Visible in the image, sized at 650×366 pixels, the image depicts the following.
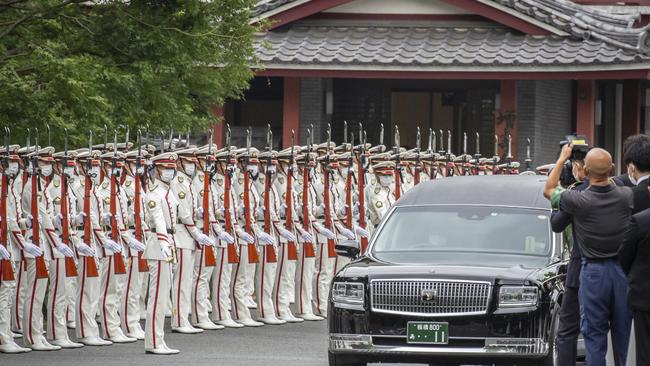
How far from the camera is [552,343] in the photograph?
13828mm

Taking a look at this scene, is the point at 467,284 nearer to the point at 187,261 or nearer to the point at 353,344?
the point at 353,344

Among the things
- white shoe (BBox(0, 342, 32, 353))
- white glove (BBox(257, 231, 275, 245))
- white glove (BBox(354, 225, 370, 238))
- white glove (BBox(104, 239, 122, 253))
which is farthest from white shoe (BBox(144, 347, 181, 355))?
white glove (BBox(354, 225, 370, 238))

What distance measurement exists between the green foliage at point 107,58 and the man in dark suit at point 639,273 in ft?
28.2

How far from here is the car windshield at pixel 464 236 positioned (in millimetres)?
14562

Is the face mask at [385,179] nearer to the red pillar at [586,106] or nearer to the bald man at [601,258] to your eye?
the red pillar at [586,106]

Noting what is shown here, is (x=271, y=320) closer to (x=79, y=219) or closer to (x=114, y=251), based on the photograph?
(x=114, y=251)

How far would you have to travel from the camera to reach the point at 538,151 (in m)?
29.2

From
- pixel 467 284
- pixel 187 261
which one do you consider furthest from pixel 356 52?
pixel 467 284

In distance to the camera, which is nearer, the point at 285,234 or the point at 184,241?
the point at 184,241

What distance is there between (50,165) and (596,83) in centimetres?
1383

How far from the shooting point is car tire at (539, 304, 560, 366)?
44.8 feet

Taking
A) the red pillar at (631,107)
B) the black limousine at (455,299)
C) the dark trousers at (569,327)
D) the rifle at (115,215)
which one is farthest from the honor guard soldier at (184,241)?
the red pillar at (631,107)

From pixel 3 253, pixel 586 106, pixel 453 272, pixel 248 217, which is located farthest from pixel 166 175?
pixel 586 106

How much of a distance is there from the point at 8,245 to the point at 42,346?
1033 mm
